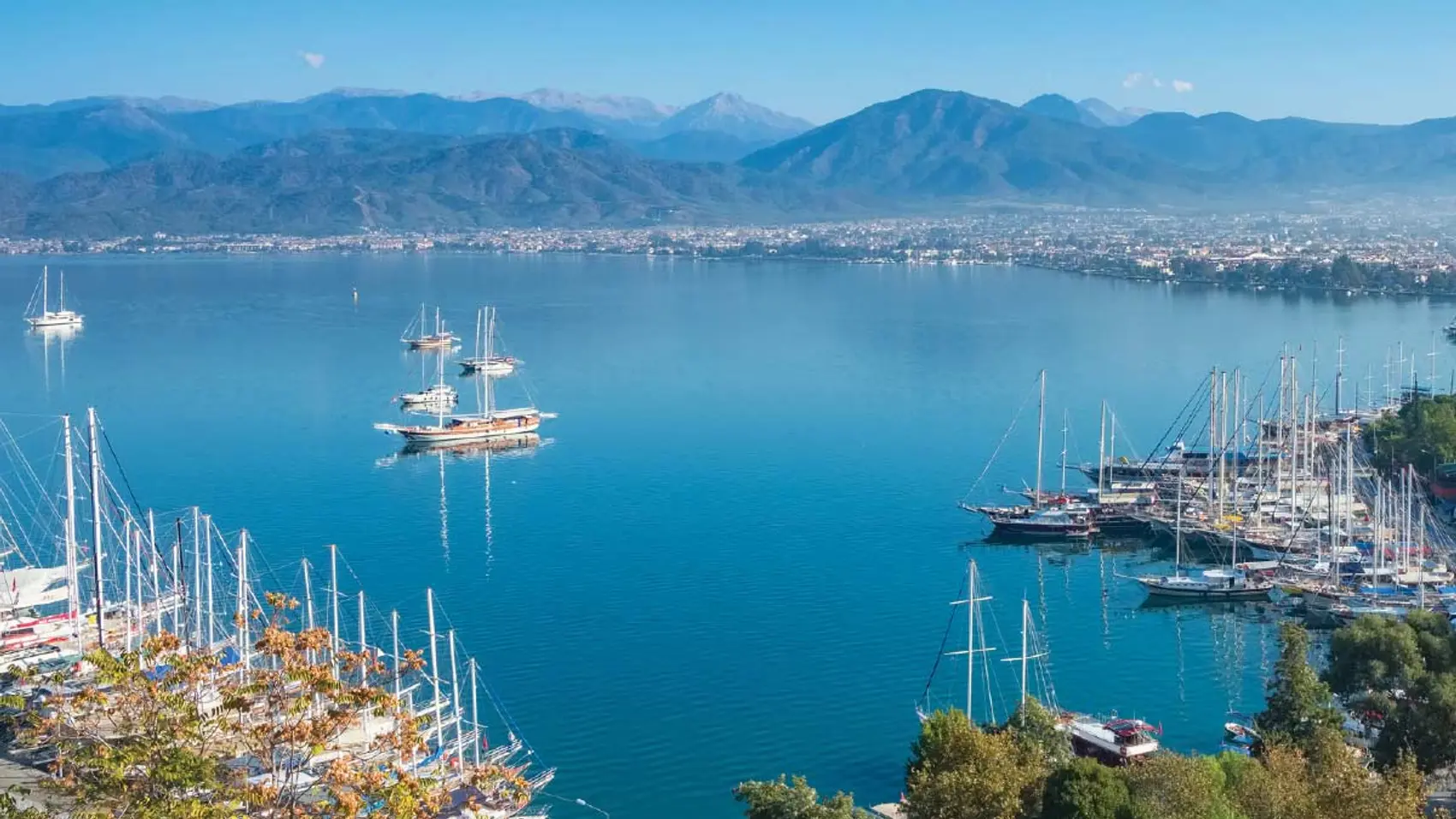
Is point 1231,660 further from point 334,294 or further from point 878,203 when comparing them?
point 878,203

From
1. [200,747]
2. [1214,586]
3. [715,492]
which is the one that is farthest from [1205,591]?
[200,747]

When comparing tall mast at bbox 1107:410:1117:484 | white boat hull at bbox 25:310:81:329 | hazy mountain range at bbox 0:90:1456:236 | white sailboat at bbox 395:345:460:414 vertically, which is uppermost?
hazy mountain range at bbox 0:90:1456:236

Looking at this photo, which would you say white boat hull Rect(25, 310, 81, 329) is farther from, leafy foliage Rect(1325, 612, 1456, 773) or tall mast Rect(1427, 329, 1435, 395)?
leafy foliage Rect(1325, 612, 1456, 773)

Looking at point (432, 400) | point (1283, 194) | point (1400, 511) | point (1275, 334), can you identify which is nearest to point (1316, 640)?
point (1400, 511)

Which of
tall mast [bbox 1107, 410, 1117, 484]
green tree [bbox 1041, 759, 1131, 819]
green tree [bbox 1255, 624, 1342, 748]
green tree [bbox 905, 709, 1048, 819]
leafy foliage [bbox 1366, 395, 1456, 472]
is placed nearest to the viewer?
green tree [bbox 1041, 759, 1131, 819]

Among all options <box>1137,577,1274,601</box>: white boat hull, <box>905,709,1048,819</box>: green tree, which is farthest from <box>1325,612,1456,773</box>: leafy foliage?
<box>1137,577,1274,601</box>: white boat hull

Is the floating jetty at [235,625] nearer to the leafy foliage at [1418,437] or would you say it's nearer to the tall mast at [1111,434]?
the tall mast at [1111,434]

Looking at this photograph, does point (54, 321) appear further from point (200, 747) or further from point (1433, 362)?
point (200, 747)
